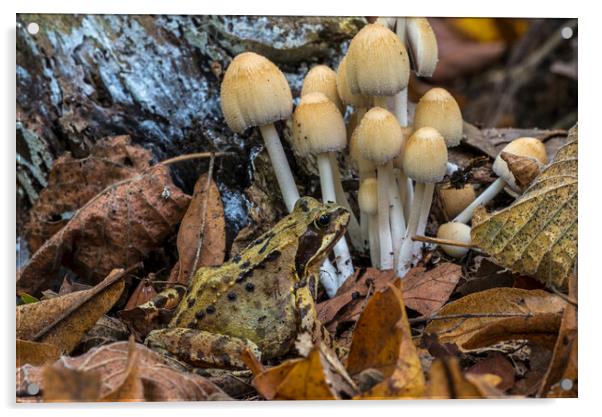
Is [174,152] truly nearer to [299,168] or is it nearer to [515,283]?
[299,168]

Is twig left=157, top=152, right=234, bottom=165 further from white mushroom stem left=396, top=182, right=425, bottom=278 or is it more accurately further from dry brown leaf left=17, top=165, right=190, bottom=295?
white mushroom stem left=396, top=182, right=425, bottom=278

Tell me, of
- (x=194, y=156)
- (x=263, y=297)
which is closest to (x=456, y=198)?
(x=263, y=297)

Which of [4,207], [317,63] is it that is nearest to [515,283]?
[317,63]

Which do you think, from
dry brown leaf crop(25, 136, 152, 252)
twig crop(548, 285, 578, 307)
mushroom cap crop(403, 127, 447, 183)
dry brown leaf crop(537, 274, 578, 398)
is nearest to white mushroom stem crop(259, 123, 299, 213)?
mushroom cap crop(403, 127, 447, 183)

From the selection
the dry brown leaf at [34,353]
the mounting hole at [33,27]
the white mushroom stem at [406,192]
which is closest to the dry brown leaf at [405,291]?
the white mushroom stem at [406,192]

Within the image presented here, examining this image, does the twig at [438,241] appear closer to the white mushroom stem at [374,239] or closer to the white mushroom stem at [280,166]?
the white mushroom stem at [374,239]

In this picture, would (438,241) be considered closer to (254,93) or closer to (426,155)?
(426,155)
